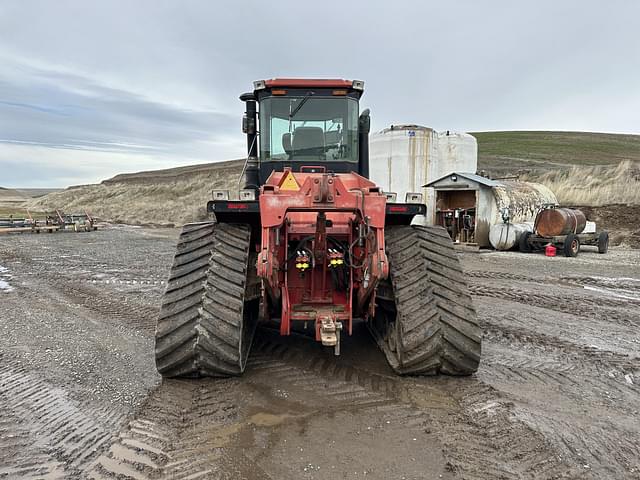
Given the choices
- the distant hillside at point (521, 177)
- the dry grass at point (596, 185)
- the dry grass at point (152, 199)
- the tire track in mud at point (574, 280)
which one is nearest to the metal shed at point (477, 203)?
the dry grass at point (596, 185)

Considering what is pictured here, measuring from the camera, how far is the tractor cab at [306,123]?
5129 millimetres

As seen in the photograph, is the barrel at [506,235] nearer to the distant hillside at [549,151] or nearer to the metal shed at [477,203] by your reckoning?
the metal shed at [477,203]

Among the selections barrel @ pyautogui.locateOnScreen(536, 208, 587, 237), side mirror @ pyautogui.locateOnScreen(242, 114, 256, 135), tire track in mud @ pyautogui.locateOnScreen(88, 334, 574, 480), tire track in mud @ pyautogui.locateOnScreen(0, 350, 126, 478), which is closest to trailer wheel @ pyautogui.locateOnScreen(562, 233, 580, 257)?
barrel @ pyautogui.locateOnScreen(536, 208, 587, 237)

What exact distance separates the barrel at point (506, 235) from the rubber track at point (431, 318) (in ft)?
39.0

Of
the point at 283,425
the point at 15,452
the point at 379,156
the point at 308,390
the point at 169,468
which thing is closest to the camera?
the point at 169,468

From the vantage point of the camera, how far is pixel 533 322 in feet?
21.7

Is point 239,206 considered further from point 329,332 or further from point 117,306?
point 117,306

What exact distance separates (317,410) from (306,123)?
2.99 meters

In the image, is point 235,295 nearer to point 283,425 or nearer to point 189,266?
point 189,266

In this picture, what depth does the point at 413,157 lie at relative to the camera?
18.6 m

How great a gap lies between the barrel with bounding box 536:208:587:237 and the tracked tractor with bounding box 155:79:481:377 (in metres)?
11.8

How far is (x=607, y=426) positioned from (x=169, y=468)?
10.1 ft

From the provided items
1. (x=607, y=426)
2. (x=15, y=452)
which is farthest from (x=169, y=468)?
(x=607, y=426)

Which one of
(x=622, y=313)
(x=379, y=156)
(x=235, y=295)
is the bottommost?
(x=622, y=313)
